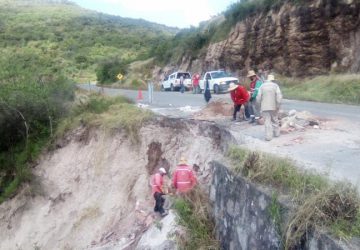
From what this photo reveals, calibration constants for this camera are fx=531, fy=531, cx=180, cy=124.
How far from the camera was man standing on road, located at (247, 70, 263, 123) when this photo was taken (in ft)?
51.3

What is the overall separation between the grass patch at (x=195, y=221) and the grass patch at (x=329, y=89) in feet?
44.0

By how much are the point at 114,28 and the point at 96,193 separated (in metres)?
82.8

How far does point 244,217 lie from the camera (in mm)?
8586

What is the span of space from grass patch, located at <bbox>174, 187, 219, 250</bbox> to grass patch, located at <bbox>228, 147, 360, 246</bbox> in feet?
8.28

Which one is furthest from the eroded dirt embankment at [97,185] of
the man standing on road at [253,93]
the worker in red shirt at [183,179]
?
the worker in red shirt at [183,179]

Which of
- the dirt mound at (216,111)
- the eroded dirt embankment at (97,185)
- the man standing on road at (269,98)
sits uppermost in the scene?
the man standing on road at (269,98)

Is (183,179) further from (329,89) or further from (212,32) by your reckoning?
(212,32)

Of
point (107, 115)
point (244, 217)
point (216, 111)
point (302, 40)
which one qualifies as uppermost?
point (302, 40)

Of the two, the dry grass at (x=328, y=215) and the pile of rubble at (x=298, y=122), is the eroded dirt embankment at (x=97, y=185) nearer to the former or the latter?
the pile of rubble at (x=298, y=122)

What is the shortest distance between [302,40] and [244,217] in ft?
81.7

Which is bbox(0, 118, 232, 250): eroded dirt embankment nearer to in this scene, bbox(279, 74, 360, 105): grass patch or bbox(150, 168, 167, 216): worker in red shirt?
bbox(150, 168, 167, 216): worker in red shirt

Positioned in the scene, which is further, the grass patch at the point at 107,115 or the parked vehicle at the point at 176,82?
the parked vehicle at the point at 176,82

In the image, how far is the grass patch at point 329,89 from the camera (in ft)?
79.2

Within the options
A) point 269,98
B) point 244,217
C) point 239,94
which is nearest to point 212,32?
point 239,94
